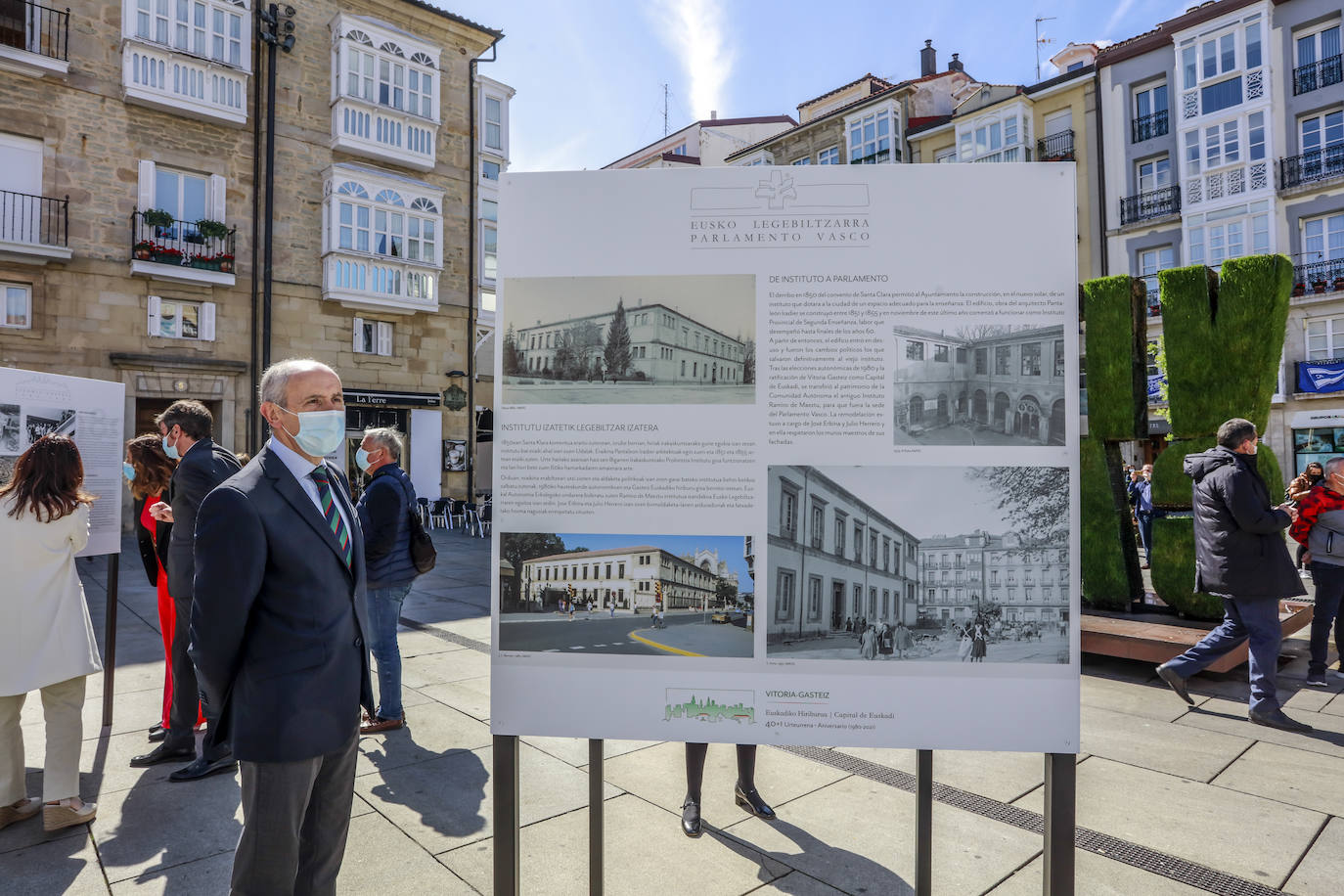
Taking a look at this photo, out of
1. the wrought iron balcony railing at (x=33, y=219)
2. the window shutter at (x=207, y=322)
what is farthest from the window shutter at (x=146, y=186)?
the window shutter at (x=207, y=322)

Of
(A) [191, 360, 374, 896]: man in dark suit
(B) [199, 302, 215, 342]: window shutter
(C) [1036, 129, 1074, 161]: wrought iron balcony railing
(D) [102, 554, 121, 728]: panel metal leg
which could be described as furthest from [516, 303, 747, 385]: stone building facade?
(C) [1036, 129, 1074, 161]: wrought iron balcony railing

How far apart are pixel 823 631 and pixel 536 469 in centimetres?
94

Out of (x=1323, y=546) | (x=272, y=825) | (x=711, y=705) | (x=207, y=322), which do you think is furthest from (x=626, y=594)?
(x=207, y=322)

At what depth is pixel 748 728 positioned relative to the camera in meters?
2.27

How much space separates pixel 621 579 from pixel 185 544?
9.29ft

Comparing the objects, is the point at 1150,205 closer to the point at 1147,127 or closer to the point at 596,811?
the point at 1147,127

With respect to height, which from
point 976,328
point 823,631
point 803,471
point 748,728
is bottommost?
point 748,728

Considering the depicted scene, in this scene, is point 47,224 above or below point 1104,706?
above

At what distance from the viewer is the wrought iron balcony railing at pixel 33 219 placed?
16078 millimetres

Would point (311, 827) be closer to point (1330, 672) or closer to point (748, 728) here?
point (748, 728)

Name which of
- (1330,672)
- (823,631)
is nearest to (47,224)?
(823,631)

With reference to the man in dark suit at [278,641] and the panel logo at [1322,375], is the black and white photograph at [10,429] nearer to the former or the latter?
the man in dark suit at [278,641]

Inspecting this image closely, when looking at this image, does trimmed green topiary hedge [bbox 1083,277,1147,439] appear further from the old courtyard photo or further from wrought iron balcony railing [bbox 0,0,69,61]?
wrought iron balcony railing [bbox 0,0,69,61]

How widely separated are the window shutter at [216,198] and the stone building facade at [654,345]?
782 inches
